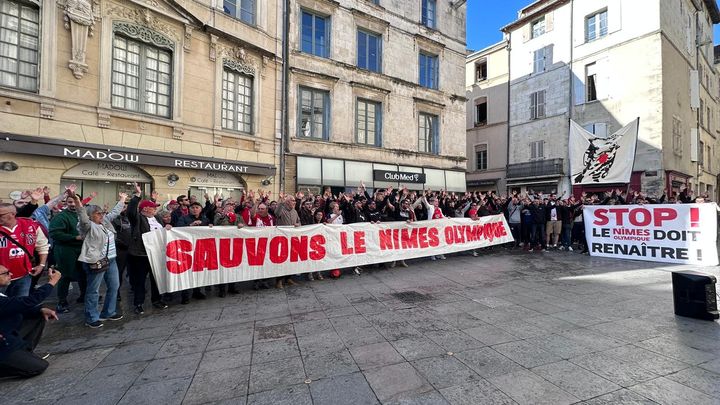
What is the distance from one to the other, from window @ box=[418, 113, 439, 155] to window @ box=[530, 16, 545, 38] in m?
14.4

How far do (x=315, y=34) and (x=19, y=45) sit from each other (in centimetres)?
1108

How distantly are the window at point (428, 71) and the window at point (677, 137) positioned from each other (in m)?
16.0

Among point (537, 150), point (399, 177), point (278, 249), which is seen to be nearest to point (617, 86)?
point (537, 150)

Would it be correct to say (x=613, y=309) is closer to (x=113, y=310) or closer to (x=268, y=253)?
(x=268, y=253)

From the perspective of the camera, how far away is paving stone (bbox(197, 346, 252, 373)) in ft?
11.7

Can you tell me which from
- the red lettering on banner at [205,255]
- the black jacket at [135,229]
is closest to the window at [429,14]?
the red lettering on banner at [205,255]

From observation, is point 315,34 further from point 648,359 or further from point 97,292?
point 648,359

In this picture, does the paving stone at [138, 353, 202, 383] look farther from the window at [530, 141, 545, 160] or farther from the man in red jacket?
the window at [530, 141, 545, 160]

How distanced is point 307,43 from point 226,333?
1497 cm

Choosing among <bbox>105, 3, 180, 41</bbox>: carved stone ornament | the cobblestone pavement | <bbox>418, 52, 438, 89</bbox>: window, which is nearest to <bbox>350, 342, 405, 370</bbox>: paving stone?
the cobblestone pavement

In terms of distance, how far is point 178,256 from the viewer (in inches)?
238

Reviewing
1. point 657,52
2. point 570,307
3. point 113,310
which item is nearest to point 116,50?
point 113,310

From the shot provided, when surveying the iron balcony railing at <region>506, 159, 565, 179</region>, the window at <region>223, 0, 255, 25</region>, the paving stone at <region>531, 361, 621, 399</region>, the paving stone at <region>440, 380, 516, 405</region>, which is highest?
the window at <region>223, 0, 255, 25</region>

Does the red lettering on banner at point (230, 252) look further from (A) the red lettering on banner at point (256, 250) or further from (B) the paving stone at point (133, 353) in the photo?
(B) the paving stone at point (133, 353)
